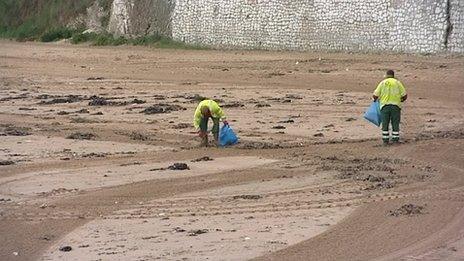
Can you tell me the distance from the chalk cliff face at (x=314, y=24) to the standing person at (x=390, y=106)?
1244 centimetres

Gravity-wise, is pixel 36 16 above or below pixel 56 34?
above

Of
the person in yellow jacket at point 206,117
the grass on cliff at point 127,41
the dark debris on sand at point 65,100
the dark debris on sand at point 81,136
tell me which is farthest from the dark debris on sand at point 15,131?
the grass on cliff at point 127,41

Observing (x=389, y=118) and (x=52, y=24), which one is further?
(x=52, y=24)

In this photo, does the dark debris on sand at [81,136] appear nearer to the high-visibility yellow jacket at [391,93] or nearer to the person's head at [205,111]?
the person's head at [205,111]

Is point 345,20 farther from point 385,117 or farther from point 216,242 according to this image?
point 216,242

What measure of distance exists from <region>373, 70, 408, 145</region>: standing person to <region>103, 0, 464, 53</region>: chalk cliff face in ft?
40.8

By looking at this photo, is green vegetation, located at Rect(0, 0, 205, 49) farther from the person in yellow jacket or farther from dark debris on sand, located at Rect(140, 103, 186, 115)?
the person in yellow jacket

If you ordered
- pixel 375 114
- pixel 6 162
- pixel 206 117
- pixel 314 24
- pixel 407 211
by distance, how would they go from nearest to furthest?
1. pixel 407 211
2. pixel 6 162
3. pixel 206 117
4. pixel 375 114
5. pixel 314 24

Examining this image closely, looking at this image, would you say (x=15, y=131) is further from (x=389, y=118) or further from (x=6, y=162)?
(x=389, y=118)

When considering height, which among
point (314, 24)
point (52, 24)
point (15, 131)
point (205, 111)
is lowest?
point (15, 131)

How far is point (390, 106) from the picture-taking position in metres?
19.0

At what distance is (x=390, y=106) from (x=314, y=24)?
16186mm

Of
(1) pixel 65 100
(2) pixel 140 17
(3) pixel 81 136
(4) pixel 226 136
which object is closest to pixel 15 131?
(3) pixel 81 136

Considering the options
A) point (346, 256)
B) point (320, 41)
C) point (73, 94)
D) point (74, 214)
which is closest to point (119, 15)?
point (320, 41)
